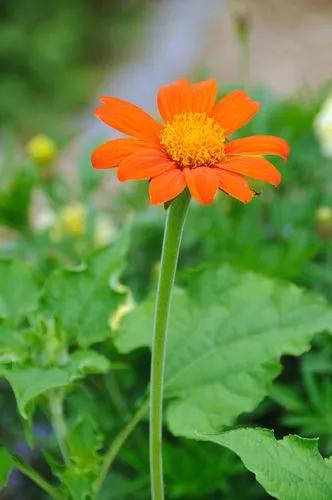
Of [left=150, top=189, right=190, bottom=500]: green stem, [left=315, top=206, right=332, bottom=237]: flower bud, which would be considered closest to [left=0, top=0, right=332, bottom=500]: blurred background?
[left=315, top=206, right=332, bottom=237]: flower bud

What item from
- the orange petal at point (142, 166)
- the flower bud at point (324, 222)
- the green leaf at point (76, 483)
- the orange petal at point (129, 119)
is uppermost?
the flower bud at point (324, 222)

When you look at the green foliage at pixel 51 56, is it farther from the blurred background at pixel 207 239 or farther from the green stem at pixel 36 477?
the green stem at pixel 36 477

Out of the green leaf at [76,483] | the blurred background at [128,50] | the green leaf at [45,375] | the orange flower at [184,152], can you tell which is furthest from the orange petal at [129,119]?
the blurred background at [128,50]

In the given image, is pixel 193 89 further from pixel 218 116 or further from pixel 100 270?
pixel 100 270

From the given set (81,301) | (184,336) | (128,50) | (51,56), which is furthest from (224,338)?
(128,50)

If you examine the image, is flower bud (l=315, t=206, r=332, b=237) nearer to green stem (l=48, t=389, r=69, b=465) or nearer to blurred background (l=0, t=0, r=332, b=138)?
green stem (l=48, t=389, r=69, b=465)

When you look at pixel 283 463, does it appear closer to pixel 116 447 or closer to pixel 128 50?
pixel 116 447

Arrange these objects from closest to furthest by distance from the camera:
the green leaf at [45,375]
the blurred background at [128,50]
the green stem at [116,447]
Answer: the green leaf at [45,375]
the green stem at [116,447]
the blurred background at [128,50]

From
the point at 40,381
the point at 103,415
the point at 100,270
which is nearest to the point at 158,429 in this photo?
the point at 40,381

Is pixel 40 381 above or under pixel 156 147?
under
